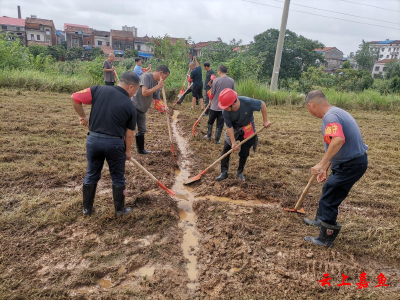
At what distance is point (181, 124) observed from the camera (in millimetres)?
7914

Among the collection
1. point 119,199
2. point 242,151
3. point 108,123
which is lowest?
point 119,199

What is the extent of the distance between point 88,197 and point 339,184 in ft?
8.95

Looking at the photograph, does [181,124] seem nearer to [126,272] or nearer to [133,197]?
[133,197]

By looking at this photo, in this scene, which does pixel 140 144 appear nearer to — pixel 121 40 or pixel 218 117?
pixel 218 117

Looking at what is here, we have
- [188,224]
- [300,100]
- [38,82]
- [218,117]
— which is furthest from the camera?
[300,100]

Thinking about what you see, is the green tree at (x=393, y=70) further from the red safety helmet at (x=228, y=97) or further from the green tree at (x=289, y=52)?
the red safety helmet at (x=228, y=97)

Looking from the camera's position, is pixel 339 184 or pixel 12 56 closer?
pixel 339 184

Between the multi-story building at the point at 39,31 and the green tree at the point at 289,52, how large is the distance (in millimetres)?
36410

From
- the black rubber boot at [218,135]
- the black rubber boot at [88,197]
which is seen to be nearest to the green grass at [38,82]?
the black rubber boot at [218,135]

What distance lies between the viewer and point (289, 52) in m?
29.0

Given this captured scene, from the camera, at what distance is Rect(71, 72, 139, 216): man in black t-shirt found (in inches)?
114

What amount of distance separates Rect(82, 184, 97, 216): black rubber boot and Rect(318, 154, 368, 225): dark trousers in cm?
255

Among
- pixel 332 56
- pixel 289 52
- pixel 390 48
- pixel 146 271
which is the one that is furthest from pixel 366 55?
pixel 146 271

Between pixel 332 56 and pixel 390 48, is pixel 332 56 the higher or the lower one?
the lower one
